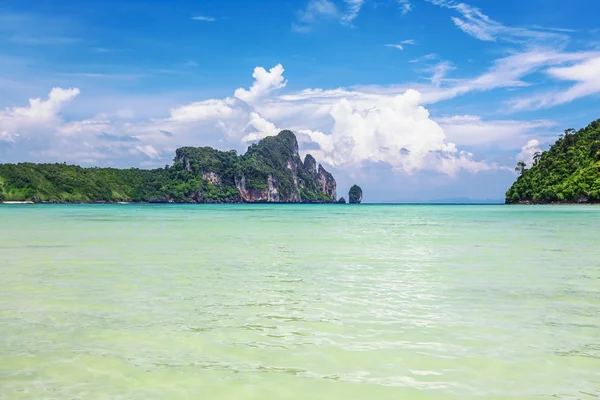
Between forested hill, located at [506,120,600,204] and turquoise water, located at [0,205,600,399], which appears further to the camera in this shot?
forested hill, located at [506,120,600,204]

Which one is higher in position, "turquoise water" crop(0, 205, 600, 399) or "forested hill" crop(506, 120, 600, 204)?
"forested hill" crop(506, 120, 600, 204)

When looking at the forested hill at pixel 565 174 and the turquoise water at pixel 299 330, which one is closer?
the turquoise water at pixel 299 330

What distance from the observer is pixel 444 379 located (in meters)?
6.09

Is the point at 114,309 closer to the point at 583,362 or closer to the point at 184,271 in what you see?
the point at 184,271

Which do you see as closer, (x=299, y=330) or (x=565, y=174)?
(x=299, y=330)

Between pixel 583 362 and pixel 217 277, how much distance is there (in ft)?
30.0

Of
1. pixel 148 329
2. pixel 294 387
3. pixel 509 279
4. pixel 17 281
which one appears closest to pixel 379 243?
pixel 509 279

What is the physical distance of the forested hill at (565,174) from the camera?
386ft

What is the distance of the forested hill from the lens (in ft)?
386

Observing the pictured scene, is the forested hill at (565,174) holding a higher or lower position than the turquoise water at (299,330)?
higher

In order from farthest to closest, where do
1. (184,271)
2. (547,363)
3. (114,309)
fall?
1. (184,271)
2. (114,309)
3. (547,363)

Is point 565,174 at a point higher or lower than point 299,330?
higher

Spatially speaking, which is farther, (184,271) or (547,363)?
(184,271)

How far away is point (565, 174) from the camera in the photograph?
131875 millimetres
